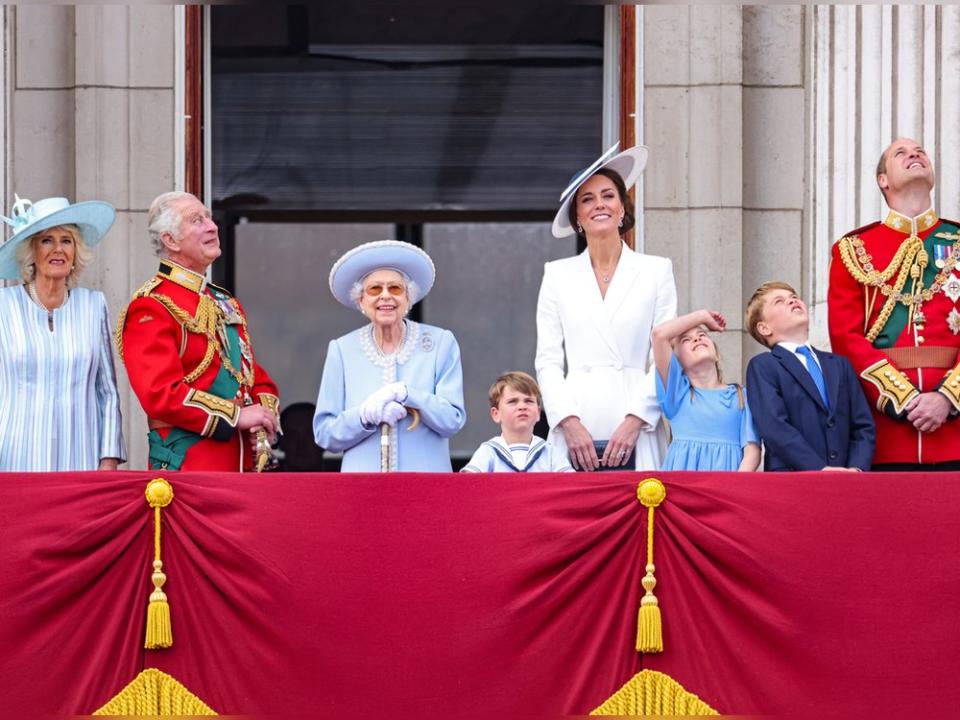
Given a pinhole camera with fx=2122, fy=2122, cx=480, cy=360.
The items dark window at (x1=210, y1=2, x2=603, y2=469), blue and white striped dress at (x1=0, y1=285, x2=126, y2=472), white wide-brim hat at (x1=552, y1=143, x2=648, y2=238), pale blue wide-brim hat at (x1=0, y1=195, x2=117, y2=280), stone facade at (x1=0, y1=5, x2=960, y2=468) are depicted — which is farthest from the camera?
dark window at (x1=210, y1=2, x2=603, y2=469)

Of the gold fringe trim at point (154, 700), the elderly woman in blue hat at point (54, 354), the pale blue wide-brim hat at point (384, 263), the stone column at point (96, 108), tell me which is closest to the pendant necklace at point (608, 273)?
the pale blue wide-brim hat at point (384, 263)

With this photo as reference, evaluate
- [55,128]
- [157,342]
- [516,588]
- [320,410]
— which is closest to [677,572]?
[516,588]

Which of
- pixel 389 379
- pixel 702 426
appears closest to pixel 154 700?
pixel 389 379

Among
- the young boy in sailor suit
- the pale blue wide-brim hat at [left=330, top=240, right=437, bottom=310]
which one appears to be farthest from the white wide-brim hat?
the young boy in sailor suit

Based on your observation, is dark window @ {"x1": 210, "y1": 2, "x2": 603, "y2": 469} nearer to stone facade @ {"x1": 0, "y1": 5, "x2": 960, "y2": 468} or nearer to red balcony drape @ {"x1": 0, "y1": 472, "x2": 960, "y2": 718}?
stone facade @ {"x1": 0, "y1": 5, "x2": 960, "y2": 468}

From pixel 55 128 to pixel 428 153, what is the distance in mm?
2232

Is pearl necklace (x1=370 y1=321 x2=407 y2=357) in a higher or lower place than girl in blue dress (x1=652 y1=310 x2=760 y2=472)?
higher

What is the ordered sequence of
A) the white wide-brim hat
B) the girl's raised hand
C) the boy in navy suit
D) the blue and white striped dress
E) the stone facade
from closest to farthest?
the boy in navy suit
the girl's raised hand
the blue and white striped dress
the white wide-brim hat
the stone facade

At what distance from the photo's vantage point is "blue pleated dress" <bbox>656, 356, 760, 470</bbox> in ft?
25.1

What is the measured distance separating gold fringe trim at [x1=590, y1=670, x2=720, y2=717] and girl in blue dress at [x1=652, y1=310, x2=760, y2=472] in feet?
3.52

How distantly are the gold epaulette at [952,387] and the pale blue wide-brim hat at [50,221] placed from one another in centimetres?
317

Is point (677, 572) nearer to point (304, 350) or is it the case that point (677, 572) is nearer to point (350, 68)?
point (350, 68)

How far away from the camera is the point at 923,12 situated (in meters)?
9.95

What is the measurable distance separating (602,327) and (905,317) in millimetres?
1139
